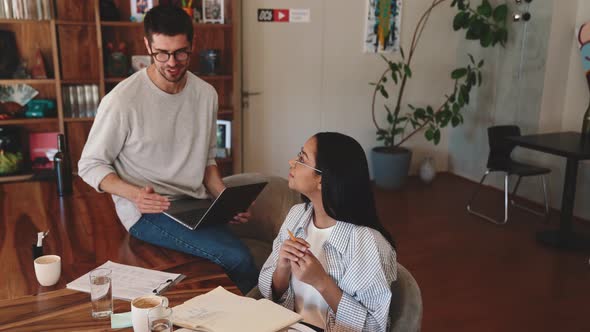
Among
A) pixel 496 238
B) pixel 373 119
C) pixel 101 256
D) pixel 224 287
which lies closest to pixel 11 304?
pixel 101 256

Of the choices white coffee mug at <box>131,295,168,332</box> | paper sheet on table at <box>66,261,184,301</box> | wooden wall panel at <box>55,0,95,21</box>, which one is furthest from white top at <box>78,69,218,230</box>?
wooden wall panel at <box>55,0,95,21</box>

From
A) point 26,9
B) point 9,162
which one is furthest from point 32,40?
point 9,162

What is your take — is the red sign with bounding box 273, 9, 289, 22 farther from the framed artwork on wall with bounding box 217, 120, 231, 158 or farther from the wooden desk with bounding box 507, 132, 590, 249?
the wooden desk with bounding box 507, 132, 590, 249

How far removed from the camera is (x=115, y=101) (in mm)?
1966

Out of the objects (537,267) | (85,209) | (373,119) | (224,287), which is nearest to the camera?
(224,287)

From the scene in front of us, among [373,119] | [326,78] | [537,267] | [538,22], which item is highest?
[538,22]

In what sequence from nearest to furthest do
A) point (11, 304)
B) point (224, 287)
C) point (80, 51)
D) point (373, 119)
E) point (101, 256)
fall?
1. point (11, 304)
2. point (224, 287)
3. point (101, 256)
4. point (80, 51)
5. point (373, 119)

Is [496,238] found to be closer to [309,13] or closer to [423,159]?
[423,159]

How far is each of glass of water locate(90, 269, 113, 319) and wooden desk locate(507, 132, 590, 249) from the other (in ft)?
Answer: 11.0

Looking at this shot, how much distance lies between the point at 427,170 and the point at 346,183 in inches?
163

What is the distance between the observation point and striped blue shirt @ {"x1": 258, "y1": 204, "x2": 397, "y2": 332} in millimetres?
1535

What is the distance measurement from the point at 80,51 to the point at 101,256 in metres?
2.80

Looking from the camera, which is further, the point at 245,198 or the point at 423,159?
the point at 423,159

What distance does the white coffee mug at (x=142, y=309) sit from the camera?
127 cm
